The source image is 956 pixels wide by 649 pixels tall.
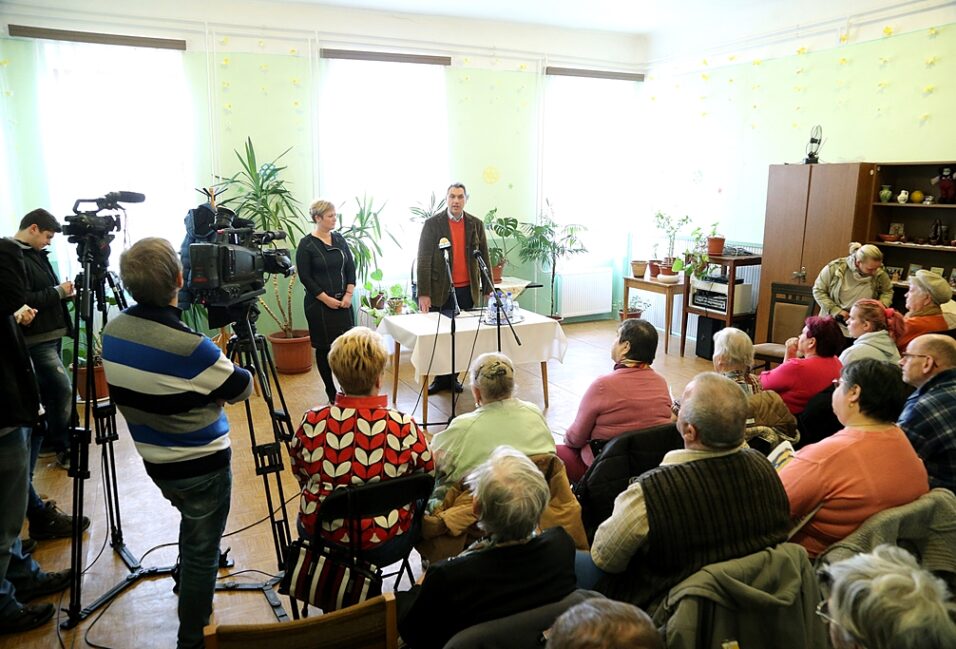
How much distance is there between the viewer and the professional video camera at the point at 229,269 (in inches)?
85.5

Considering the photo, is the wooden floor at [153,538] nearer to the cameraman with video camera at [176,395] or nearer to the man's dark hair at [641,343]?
the cameraman with video camera at [176,395]

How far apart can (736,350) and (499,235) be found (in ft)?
14.2

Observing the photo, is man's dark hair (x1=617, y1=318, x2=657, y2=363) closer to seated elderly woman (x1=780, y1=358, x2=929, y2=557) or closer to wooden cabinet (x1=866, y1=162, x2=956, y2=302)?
seated elderly woman (x1=780, y1=358, x2=929, y2=557)

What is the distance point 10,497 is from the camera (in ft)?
7.55

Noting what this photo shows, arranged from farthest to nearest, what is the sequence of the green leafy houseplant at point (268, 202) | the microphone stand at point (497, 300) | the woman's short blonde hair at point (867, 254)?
the green leafy houseplant at point (268, 202)
the woman's short blonde hair at point (867, 254)
the microphone stand at point (497, 300)

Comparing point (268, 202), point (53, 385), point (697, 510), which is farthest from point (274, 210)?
point (697, 510)

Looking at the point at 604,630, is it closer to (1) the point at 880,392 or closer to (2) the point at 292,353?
(1) the point at 880,392

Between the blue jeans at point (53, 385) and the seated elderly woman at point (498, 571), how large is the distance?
262 cm

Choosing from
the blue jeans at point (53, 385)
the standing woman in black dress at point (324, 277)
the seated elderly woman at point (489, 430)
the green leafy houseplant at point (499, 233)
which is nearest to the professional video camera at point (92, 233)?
the blue jeans at point (53, 385)

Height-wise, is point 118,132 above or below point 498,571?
above

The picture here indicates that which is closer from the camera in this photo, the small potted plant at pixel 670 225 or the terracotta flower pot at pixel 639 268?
the terracotta flower pot at pixel 639 268

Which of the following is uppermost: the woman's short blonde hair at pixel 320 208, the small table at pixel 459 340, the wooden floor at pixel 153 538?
the woman's short blonde hair at pixel 320 208

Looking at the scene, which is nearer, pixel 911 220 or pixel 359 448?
pixel 359 448

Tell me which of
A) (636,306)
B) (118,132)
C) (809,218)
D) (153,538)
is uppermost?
(118,132)
